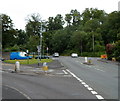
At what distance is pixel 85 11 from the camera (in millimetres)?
100500

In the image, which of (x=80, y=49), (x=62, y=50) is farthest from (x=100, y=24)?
(x=62, y=50)

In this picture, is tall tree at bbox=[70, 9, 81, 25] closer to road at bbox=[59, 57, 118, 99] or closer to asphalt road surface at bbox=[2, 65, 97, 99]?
road at bbox=[59, 57, 118, 99]

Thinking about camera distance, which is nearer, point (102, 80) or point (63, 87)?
point (63, 87)

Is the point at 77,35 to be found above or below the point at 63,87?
above

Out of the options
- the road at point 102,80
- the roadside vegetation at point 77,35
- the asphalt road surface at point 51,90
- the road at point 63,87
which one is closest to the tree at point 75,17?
the roadside vegetation at point 77,35

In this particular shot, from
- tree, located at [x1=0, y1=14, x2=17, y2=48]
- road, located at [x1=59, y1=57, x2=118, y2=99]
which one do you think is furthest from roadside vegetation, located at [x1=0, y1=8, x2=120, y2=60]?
road, located at [x1=59, y1=57, x2=118, y2=99]

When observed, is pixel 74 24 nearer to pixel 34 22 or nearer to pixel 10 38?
pixel 34 22

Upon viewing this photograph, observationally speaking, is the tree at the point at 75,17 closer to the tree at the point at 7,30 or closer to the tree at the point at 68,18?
the tree at the point at 68,18

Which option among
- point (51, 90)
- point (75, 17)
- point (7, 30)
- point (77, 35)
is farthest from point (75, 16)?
point (51, 90)

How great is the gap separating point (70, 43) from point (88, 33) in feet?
43.2

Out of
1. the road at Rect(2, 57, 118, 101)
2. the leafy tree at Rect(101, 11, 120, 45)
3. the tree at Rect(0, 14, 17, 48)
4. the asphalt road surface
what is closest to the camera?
the asphalt road surface

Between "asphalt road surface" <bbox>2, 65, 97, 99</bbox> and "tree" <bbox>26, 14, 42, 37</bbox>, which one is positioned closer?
"asphalt road surface" <bbox>2, 65, 97, 99</bbox>

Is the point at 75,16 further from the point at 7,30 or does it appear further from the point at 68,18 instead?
the point at 7,30

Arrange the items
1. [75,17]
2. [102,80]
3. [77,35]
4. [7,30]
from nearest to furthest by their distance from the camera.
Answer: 1. [102,80]
2. [7,30]
3. [77,35]
4. [75,17]
